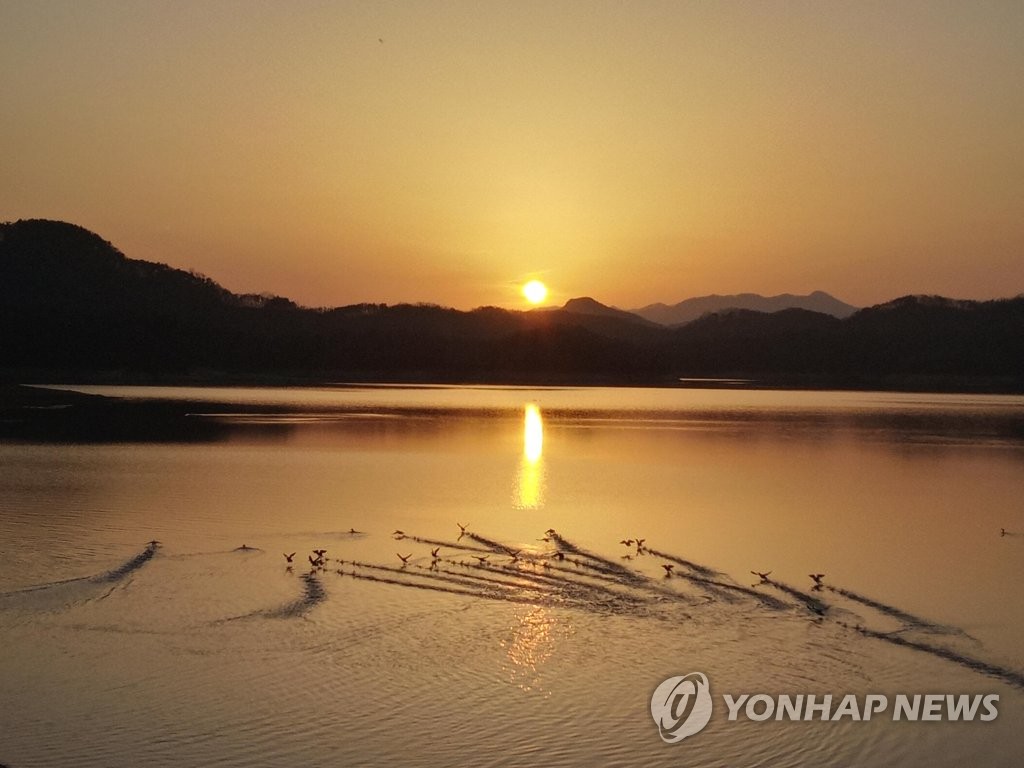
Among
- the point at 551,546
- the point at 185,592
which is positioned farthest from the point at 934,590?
the point at 185,592

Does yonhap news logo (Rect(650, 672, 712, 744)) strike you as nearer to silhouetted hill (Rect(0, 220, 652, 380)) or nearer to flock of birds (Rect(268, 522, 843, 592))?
flock of birds (Rect(268, 522, 843, 592))

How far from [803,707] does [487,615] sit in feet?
12.5

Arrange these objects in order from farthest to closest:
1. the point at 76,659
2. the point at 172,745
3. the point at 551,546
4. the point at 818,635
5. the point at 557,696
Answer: the point at 551,546
the point at 818,635
the point at 76,659
the point at 557,696
the point at 172,745

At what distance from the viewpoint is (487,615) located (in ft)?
37.1

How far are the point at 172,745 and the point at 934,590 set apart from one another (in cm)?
1011

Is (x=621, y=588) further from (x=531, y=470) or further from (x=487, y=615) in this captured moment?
(x=531, y=470)

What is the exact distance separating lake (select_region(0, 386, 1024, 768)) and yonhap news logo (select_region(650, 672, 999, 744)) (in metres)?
0.06

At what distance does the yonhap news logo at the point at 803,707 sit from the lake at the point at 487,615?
58mm

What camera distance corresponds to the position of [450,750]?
7.68 meters

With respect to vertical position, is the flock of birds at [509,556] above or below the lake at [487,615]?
above

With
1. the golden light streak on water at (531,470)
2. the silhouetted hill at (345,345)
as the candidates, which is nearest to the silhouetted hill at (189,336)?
the silhouetted hill at (345,345)

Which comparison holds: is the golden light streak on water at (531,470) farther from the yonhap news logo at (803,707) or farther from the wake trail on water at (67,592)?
the yonhap news logo at (803,707)

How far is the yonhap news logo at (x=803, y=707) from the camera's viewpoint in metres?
8.49

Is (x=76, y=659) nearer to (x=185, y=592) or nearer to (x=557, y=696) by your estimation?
(x=185, y=592)
